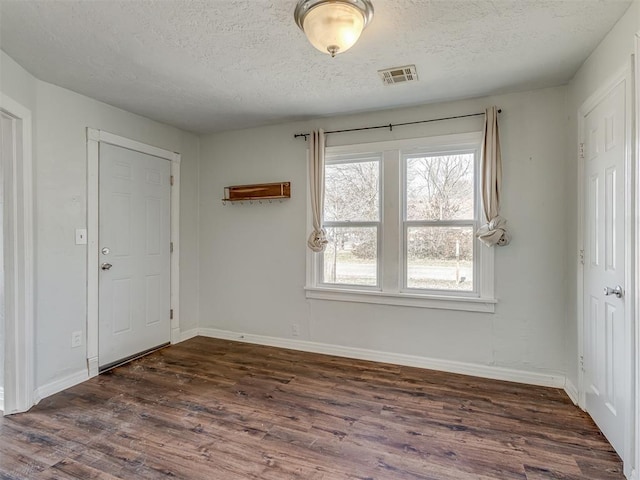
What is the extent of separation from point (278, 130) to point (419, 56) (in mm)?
1862

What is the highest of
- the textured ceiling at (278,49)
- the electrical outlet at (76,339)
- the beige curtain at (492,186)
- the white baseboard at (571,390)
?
the textured ceiling at (278,49)

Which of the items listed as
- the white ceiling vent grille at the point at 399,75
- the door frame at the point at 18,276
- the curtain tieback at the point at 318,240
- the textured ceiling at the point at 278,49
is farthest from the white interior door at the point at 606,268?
the door frame at the point at 18,276

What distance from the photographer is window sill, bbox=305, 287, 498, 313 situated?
118 inches

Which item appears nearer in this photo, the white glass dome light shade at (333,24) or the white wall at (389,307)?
the white glass dome light shade at (333,24)

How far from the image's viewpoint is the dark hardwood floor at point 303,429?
5.99 feet

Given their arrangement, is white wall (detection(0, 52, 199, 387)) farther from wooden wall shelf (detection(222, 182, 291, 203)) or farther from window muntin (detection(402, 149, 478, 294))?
window muntin (detection(402, 149, 478, 294))

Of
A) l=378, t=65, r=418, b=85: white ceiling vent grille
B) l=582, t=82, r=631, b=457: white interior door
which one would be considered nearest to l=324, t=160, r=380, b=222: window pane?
l=378, t=65, r=418, b=85: white ceiling vent grille

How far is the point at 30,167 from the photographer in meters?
2.44

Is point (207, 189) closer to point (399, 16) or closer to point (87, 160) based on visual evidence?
point (87, 160)

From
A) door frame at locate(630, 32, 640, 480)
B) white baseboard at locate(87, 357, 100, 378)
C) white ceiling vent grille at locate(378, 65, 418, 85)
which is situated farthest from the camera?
white baseboard at locate(87, 357, 100, 378)

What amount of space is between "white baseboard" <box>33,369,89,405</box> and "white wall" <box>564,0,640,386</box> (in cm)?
401

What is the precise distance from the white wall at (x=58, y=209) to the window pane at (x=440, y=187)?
294cm

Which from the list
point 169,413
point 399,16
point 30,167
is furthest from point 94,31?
point 169,413

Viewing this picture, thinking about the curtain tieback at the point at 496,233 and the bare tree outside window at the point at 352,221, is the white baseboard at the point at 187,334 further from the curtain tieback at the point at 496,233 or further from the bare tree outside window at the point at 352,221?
the curtain tieback at the point at 496,233
